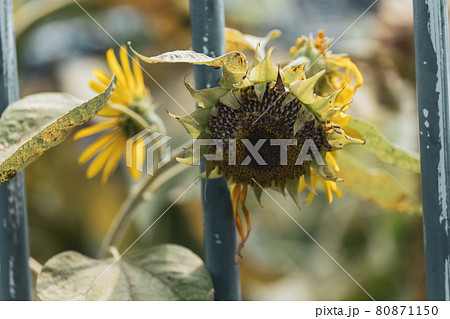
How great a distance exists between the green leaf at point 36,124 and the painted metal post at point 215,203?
2.1 inches

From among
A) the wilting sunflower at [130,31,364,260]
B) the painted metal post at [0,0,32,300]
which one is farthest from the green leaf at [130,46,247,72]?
the painted metal post at [0,0,32,300]

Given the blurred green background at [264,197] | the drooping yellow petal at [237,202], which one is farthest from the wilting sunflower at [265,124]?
the blurred green background at [264,197]

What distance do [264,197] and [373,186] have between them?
0.27 metres

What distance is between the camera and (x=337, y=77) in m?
0.34

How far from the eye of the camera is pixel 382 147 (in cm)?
35

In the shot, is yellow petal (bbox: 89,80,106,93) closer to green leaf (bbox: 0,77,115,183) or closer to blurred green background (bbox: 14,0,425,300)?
green leaf (bbox: 0,77,115,183)

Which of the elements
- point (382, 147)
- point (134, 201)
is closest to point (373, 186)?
point (382, 147)

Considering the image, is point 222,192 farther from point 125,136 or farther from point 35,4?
point 35,4

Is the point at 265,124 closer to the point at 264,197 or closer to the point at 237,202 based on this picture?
the point at 237,202

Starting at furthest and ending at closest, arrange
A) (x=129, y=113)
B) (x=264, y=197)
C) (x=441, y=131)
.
A: (x=264, y=197)
(x=129, y=113)
(x=441, y=131)

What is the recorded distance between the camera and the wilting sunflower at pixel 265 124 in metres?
0.29

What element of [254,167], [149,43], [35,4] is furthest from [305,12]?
[254,167]

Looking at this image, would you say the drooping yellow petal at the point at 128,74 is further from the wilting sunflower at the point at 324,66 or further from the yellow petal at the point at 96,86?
the wilting sunflower at the point at 324,66

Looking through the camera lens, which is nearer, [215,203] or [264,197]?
[215,203]
